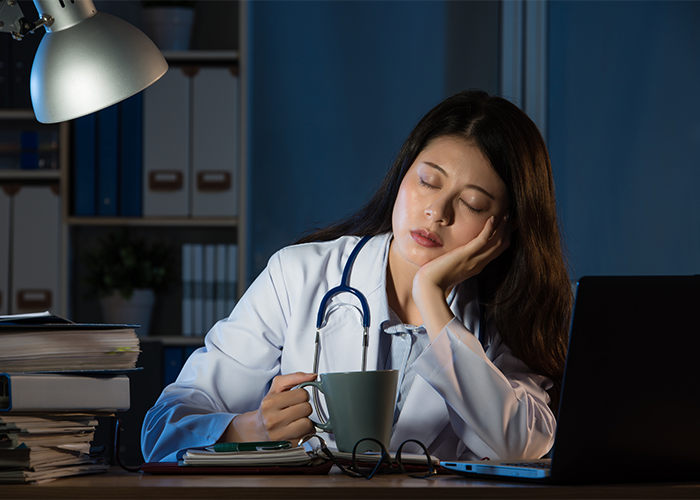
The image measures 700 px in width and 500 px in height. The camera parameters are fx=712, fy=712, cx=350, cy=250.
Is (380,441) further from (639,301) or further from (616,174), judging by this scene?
(616,174)

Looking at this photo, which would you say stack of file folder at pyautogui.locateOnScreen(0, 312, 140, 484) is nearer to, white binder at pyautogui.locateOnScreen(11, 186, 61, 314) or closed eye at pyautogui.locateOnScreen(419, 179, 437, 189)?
closed eye at pyautogui.locateOnScreen(419, 179, 437, 189)

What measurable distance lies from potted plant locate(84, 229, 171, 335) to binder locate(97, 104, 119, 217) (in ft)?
0.64

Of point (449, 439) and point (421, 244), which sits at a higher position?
point (421, 244)

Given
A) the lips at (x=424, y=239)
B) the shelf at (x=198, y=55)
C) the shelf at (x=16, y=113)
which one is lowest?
the lips at (x=424, y=239)

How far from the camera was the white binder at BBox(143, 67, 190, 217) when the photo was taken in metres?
2.60

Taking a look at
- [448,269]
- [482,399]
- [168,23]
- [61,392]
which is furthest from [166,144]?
[61,392]

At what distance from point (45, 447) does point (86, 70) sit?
1.51 ft

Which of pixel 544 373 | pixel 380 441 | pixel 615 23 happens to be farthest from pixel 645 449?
pixel 615 23

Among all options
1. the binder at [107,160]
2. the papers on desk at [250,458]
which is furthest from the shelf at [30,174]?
the papers on desk at [250,458]

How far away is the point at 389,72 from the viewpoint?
2.74 meters

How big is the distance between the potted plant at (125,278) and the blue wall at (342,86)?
0.57 metres

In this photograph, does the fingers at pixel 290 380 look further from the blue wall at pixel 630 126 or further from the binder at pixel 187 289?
the blue wall at pixel 630 126

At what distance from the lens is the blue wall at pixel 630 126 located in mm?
2678

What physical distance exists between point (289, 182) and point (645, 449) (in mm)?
2147
